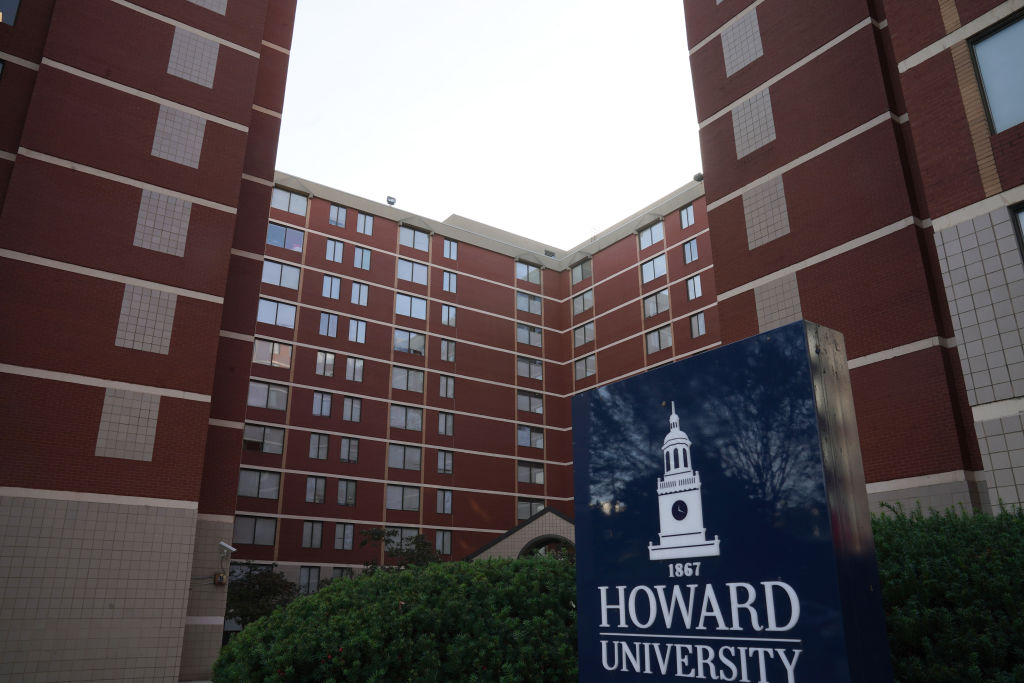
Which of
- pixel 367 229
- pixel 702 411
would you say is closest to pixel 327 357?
pixel 367 229

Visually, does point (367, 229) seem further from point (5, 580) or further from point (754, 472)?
point (754, 472)

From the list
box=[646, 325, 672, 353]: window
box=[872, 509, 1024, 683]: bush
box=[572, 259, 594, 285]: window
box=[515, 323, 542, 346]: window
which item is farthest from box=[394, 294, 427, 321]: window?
box=[872, 509, 1024, 683]: bush

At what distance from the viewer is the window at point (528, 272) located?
184ft

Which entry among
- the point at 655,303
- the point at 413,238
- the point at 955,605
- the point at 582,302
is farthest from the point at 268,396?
the point at 955,605

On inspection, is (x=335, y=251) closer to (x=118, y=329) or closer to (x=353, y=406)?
(x=353, y=406)

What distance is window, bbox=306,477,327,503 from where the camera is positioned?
42.9 metres

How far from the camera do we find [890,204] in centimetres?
1820

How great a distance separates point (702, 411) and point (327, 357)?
4306cm

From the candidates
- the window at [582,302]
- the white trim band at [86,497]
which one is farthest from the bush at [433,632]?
the window at [582,302]

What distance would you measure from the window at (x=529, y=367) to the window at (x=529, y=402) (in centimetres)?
127

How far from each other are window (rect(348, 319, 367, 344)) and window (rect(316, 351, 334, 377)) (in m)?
1.86

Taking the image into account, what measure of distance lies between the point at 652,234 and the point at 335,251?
20844 mm

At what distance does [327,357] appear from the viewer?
45.8m

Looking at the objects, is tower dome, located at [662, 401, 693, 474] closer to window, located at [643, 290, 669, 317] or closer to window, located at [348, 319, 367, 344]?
window, located at [348, 319, 367, 344]
